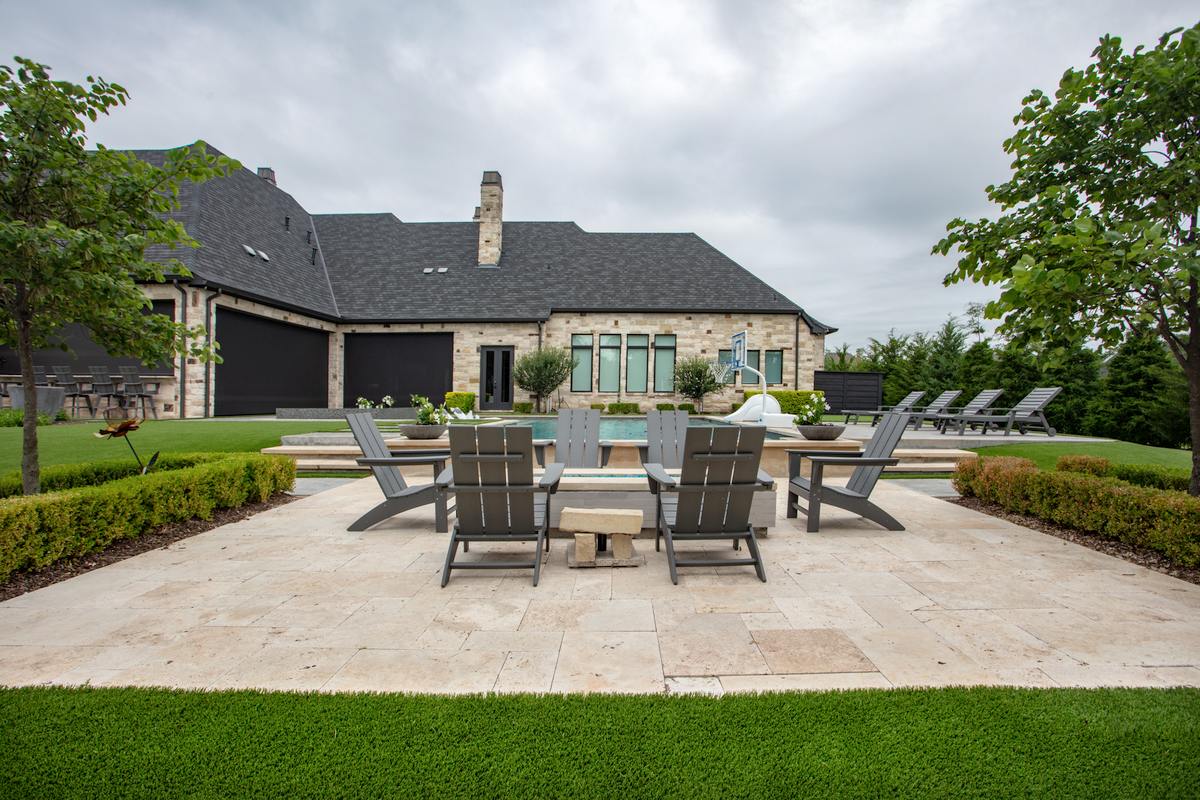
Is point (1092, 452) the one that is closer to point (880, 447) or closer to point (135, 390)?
point (880, 447)

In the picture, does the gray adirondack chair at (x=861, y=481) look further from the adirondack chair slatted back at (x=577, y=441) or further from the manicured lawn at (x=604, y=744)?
the manicured lawn at (x=604, y=744)

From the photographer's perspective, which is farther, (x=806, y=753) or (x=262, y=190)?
(x=262, y=190)

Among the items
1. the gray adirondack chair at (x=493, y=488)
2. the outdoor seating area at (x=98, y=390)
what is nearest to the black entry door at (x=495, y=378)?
the outdoor seating area at (x=98, y=390)

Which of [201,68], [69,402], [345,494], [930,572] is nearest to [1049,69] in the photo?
[930,572]

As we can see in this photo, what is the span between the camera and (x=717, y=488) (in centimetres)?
393

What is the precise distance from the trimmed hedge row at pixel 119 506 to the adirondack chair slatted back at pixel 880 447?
21.0 feet

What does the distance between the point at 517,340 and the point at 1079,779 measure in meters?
19.7

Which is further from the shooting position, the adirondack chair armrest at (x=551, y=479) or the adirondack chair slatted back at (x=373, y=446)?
the adirondack chair slatted back at (x=373, y=446)

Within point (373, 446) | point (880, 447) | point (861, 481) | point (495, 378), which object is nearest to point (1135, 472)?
point (880, 447)

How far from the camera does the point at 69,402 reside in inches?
580

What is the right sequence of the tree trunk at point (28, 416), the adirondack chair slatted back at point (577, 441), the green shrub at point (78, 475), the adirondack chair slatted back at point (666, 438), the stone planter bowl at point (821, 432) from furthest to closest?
1. the stone planter bowl at point (821, 432)
2. the adirondack chair slatted back at point (577, 441)
3. the adirondack chair slatted back at point (666, 438)
4. the green shrub at point (78, 475)
5. the tree trunk at point (28, 416)

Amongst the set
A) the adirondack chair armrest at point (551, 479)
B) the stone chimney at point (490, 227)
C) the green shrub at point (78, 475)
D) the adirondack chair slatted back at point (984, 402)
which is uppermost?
the stone chimney at point (490, 227)

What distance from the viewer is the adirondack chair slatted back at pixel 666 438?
21.0 feet

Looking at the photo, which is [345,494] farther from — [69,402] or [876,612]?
[69,402]
